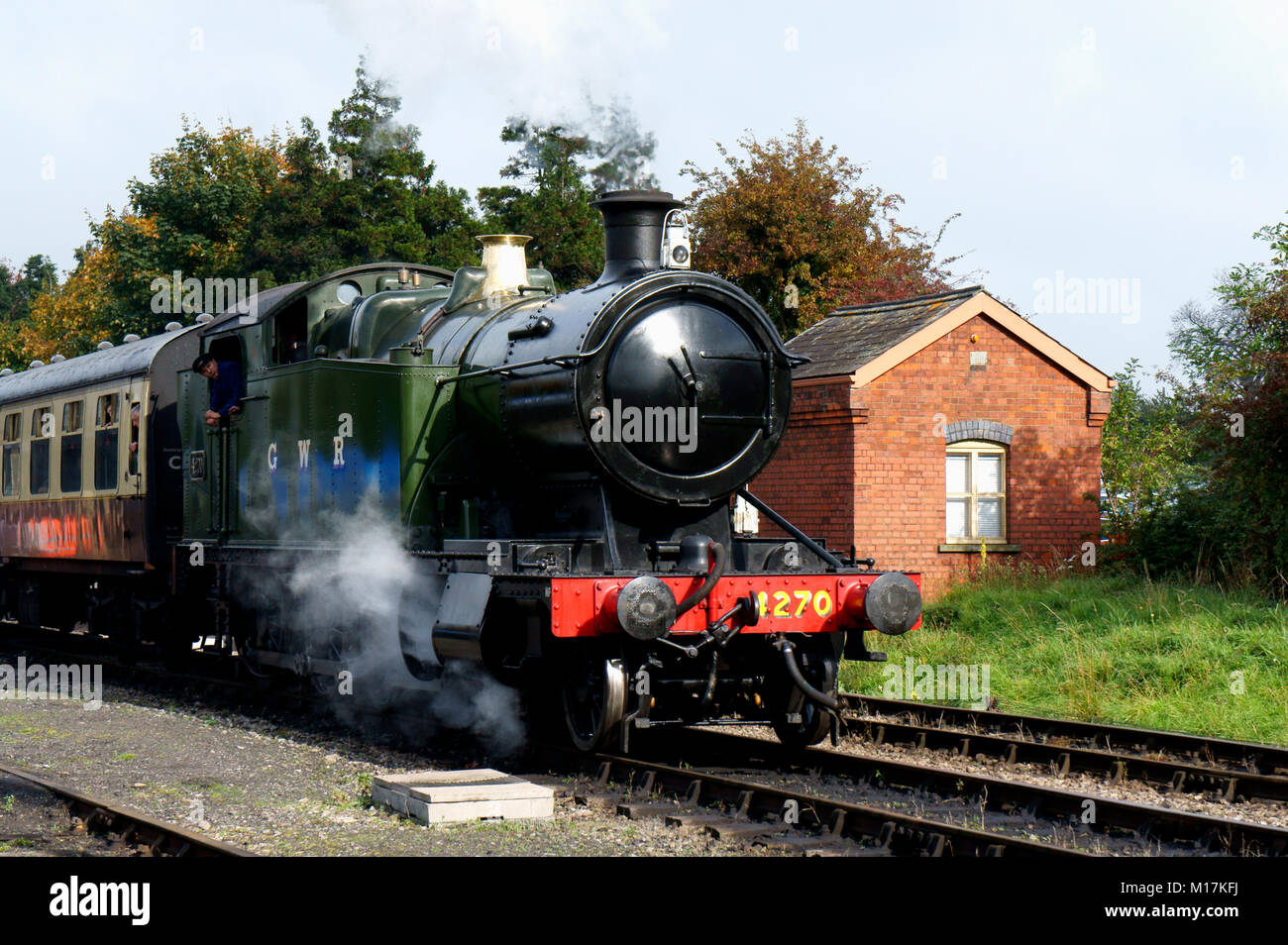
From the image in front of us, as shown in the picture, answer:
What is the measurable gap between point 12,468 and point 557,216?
59.5 feet

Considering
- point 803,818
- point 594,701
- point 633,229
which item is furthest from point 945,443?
point 803,818

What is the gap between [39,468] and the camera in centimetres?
1603

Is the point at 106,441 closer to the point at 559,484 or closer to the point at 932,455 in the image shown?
the point at 559,484

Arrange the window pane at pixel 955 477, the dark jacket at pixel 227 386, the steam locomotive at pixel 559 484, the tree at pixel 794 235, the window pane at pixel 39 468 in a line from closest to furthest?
the steam locomotive at pixel 559 484 < the dark jacket at pixel 227 386 < the window pane at pixel 955 477 < the window pane at pixel 39 468 < the tree at pixel 794 235

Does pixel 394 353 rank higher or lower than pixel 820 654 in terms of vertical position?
higher

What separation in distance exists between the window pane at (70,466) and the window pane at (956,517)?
377 inches

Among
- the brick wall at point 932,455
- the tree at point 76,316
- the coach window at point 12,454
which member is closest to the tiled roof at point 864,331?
the brick wall at point 932,455

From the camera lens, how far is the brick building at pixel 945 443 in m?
14.9

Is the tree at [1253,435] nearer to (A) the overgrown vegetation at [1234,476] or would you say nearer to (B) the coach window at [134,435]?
(A) the overgrown vegetation at [1234,476]
